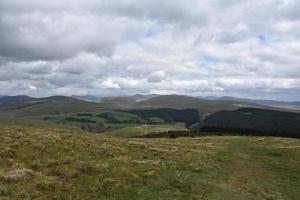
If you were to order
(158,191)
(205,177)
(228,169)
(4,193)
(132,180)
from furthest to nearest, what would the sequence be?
(228,169) → (205,177) → (132,180) → (158,191) → (4,193)

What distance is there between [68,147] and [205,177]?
42.8ft

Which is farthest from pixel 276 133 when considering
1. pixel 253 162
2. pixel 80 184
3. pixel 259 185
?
pixel 80 184

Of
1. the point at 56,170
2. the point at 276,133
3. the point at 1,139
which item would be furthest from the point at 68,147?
the point at 276,133

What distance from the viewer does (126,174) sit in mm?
24703

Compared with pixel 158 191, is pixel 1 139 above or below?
above

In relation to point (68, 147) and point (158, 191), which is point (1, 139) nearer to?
point (68, 147)

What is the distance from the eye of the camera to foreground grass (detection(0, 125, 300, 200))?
1977 cm

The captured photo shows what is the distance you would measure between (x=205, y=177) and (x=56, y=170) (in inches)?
468

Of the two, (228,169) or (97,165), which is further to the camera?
(228,169)

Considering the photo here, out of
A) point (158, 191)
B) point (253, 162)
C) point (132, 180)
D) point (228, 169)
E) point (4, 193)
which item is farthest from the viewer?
point (253, 162)

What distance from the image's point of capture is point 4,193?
57.0 feet

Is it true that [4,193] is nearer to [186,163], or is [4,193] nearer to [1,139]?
[1,139]

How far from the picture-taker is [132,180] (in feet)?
76.8

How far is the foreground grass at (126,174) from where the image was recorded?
19.8 m
